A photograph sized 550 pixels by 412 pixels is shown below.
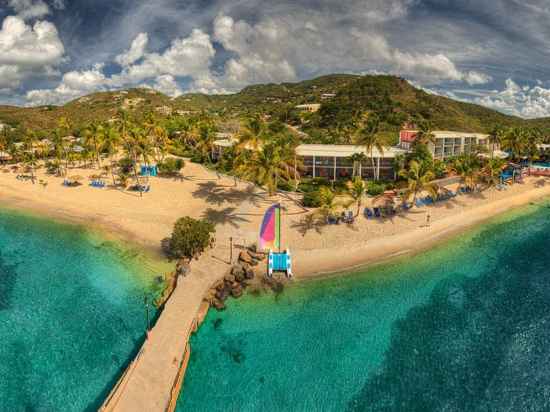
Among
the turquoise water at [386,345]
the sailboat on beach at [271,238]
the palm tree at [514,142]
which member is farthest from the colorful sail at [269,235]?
the palm tree at [514,142]

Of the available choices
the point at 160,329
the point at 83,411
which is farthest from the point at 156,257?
the point at 83,411

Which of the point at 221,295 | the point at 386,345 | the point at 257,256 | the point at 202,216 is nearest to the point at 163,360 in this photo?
the point at 221,295

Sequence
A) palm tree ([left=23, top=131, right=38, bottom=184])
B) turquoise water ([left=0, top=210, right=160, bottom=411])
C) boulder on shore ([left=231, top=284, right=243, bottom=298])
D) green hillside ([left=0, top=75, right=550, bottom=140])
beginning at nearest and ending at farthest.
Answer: turquoise water ([left=0, top=210, right=160, bottom=411]), boulder on shore ([left=231, top=284, right=243, bottom=298]), palm tree ([left=23, top=131, right=38, bottom=184]), green hillside ([left=0, top=75, right=550, bottom=140])

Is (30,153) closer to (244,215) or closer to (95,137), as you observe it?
(95,137)

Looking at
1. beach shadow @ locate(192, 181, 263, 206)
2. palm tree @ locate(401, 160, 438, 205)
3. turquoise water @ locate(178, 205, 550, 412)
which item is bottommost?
turquoise water @ locate(178, 205, 550, 412)

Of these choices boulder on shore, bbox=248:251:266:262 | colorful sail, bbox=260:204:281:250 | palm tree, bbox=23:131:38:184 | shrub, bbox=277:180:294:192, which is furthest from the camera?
palm tree, bbox=23:131:38:184

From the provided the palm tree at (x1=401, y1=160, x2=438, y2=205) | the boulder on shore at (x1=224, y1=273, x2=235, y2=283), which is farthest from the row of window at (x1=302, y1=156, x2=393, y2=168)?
the boulder on shore at (x1=224, y1=273, x2=235, y2=283)

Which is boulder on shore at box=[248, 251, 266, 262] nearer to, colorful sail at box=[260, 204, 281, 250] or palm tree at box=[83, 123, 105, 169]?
colorful sail at box=[260, 204, 281, 250]

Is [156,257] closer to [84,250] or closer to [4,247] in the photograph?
[84,250]
